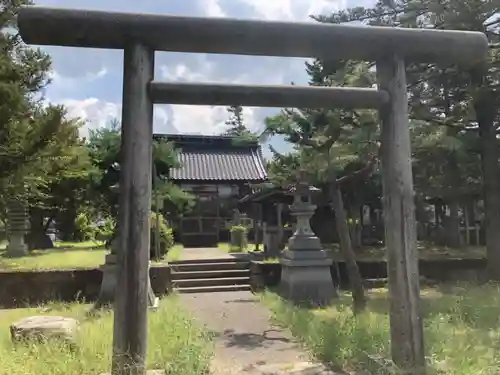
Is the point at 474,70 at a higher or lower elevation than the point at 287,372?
higher

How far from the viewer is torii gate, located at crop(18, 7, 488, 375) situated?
3.89 m

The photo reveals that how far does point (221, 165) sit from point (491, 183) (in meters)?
14.8

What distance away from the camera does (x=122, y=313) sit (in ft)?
12.7

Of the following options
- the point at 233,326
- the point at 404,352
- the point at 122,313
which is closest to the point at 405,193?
the point at 404,352

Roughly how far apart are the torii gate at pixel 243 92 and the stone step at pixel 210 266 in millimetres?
8990

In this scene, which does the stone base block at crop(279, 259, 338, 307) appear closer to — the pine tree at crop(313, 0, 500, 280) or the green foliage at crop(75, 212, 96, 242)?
the pine tree at crop(313, 0, 500, 280)

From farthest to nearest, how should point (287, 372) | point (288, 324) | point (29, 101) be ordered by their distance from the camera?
1. point (29, 101)
2. point (288, 324)
3. point (287, 372)

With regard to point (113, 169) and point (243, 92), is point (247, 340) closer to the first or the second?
point (243, 92)

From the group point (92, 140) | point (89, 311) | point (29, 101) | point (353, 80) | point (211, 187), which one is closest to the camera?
point (353, 80)

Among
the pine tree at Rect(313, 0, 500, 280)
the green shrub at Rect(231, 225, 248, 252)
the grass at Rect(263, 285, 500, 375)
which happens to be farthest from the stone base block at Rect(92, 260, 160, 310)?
the green shrub at Rect(231, 225, 248, 252)

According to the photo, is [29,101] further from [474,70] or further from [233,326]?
[474,70]

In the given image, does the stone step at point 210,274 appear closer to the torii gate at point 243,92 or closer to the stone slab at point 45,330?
the stone slab at point 45,330

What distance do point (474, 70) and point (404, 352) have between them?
7.45m

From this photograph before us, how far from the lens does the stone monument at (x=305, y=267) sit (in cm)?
980
